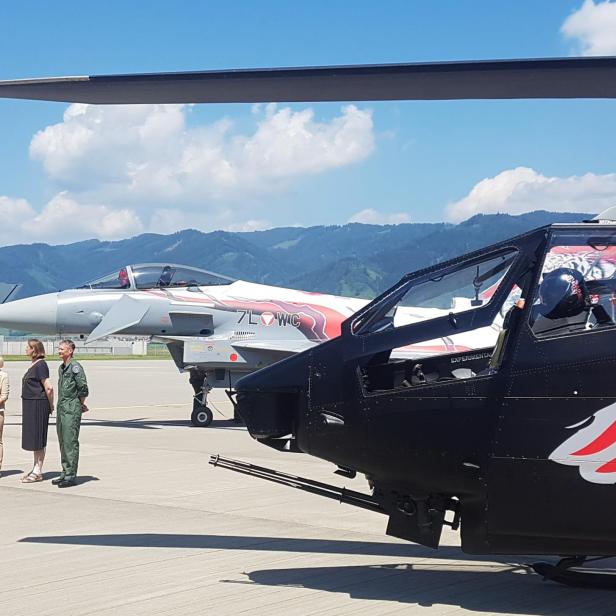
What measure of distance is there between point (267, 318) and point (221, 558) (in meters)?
12.8

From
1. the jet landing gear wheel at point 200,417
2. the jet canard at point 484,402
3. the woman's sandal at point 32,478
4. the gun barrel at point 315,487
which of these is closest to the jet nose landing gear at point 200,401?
the jet landing gear wheel at point 200,417

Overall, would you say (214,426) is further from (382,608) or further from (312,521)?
(382,608)

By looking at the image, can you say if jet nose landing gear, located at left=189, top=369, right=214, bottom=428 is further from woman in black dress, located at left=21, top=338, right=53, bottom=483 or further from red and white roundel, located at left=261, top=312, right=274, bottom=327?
woman in black dress, located at left=21, top=338, right=53, bottom=483

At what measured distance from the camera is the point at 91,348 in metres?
82.9

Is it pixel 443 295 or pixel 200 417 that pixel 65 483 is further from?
pixel 200 417

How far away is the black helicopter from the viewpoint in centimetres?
561

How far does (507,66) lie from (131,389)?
30.7m

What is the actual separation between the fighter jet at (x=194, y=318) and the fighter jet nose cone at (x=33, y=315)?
0.07 feet

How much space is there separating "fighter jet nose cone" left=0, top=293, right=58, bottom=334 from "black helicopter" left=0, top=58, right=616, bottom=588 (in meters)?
14.5

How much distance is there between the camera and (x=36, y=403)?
12.1 m

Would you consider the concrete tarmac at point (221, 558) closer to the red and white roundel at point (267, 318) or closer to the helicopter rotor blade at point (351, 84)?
the helicopter rotor blade at point (351, 84)

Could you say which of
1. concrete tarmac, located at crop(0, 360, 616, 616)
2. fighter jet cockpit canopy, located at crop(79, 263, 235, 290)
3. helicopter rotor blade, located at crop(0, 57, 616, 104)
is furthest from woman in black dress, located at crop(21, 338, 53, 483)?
fighter jet cockpit canopy, located at crop(79, 263, 235, 290)

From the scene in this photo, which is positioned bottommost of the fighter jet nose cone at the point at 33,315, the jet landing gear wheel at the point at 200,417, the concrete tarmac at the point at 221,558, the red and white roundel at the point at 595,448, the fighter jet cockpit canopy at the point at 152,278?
the concrete tarmac at the point at 221,558

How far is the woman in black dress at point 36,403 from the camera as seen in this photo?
12125mm
